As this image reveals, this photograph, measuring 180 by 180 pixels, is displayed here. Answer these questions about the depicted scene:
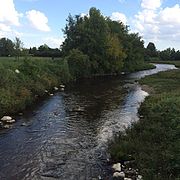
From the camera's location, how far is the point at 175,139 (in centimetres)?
1767

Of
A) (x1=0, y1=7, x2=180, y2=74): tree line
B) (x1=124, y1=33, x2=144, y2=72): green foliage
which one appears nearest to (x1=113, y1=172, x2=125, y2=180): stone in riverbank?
(x1=0, y1=7, x2=180, y2=74): tree line

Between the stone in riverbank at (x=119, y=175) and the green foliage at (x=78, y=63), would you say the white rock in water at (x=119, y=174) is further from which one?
the green foliage at (x=78, y=63)

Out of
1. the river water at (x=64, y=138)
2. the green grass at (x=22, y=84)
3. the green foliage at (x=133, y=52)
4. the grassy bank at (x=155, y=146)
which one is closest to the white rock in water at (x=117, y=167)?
the river water at (x=64, y=138)

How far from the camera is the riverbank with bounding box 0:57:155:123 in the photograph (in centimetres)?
3105

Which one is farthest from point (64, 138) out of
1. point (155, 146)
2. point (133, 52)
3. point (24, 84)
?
point (133, 52)

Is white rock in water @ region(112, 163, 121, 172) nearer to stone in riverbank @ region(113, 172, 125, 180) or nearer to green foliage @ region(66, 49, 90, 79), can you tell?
stone in riverbank @ region(113, 172, 125, 180)

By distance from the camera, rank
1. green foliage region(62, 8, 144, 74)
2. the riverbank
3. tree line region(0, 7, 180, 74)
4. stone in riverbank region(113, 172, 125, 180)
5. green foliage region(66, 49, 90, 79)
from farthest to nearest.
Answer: green foliage region(62, 8, 144, 74), tree line region(0, 7, 180, 74), green foliage region(66, 49, 90, 79), the riverbank, stone in riverbank region(113, 172, 125, 180)

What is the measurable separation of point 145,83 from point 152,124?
116 feet

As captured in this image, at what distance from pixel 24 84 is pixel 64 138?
55.5 feet

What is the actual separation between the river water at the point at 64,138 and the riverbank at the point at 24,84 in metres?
1.55

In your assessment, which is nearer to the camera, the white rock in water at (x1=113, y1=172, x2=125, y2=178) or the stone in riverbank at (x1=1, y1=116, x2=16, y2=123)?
the white rock in water at (x1=113, y1=172, x2=125, y2=178)

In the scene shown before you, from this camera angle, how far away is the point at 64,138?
2309cm

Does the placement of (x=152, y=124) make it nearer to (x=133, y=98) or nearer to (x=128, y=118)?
(x=128, y=118)

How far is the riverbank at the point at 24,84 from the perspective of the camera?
1222 inches
